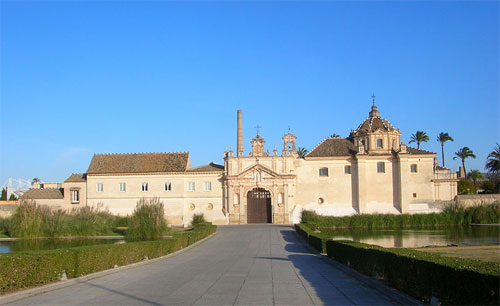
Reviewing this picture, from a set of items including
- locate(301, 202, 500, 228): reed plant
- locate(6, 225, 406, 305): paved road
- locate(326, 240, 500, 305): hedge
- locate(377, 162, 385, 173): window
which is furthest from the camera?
locate(377, 162, 385, 173): window

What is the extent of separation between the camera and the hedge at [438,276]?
8031mm

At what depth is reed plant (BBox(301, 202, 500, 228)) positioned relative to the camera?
4706cm

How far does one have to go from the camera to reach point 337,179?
51.9m

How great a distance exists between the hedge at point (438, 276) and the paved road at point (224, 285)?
607 millimetres

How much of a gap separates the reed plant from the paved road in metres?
25.7

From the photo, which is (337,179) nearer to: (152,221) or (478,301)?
(152,221)

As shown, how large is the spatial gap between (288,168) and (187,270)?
34816 millimetres

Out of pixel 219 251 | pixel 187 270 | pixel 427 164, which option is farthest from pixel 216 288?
pixel 427 164

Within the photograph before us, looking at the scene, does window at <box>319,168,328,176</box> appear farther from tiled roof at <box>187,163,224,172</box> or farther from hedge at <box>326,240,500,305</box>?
hedge at <box>326,240,500,305</box>

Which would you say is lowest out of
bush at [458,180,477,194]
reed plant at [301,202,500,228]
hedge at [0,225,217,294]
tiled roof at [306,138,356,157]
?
reed plant at [301,202,500,228]

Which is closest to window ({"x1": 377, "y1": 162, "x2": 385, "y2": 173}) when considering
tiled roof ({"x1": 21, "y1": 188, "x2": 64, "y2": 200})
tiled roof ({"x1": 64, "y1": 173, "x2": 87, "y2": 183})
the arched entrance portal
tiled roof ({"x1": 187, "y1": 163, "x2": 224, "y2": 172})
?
the arched entrance portal

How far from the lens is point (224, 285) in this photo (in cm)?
1341

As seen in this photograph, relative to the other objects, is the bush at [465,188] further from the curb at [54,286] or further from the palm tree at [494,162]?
the curb at [54,286]

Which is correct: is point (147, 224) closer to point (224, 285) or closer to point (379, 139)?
point (224, 285)
